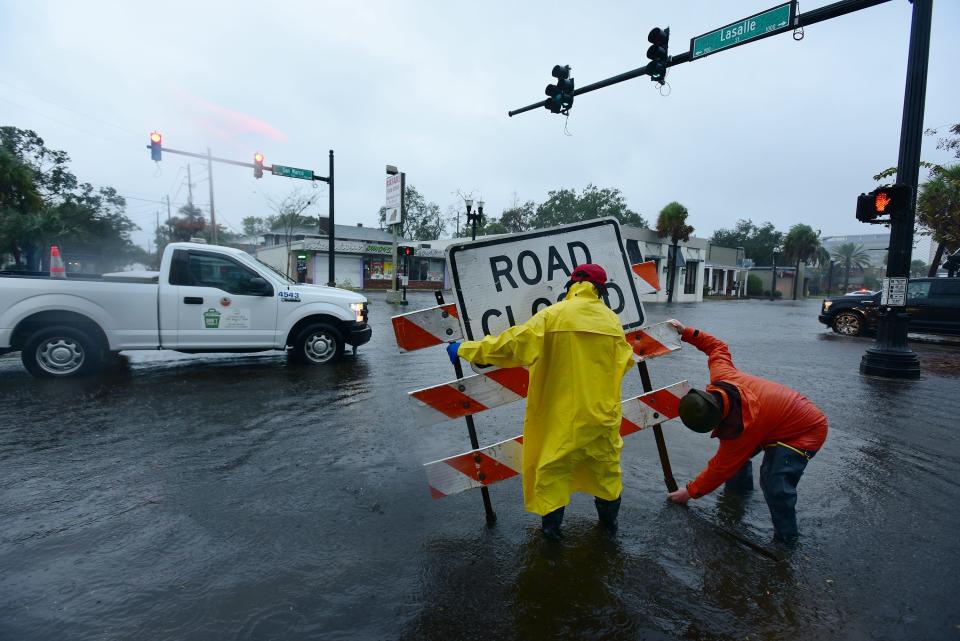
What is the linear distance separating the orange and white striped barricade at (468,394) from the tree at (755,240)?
93.4m

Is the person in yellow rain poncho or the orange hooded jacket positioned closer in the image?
the person in yellow rain poncho

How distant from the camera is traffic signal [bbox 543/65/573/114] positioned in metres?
12.0

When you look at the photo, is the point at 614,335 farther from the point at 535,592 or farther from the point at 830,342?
the point at 830,342

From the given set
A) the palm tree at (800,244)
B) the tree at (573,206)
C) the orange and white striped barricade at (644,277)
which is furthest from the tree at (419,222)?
→ the orange and white striped barricade at (644,277)

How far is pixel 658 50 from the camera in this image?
10.0 metres

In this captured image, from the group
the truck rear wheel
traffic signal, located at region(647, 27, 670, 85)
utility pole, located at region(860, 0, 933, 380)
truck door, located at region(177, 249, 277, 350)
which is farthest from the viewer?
traffic signal, located at region(647, 27, 670, 85)

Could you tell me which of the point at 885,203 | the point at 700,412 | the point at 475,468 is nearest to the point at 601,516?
the point at 475,468

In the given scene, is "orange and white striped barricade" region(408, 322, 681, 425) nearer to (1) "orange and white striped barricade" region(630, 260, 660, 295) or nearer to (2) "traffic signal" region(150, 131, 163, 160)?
(1) "orange and white striped barricade" region(630, 260, 660, 295)

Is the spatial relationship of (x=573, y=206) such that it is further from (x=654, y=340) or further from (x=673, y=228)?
(x=654, y=340)

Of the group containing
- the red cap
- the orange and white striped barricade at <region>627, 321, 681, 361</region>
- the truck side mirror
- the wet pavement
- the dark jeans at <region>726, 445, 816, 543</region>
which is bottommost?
the wet pavement

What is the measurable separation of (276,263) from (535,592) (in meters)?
46.8

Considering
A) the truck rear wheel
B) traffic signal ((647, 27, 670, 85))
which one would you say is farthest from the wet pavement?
traffic signal ((647, 27, 670, 85))

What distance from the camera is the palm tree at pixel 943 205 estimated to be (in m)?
22.0

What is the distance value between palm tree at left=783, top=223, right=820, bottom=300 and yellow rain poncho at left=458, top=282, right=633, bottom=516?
68834 mm
